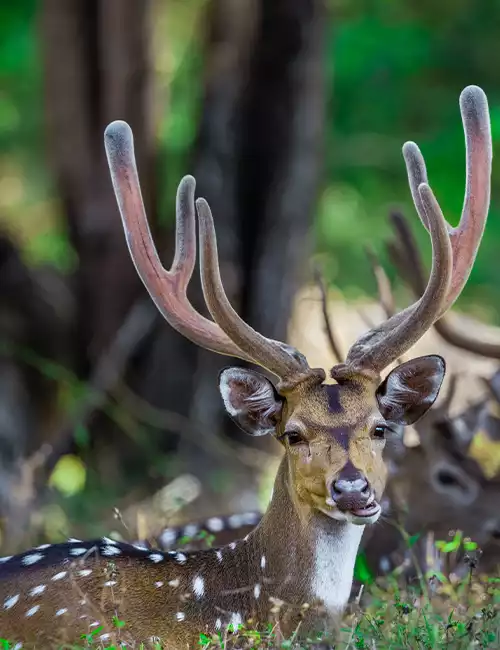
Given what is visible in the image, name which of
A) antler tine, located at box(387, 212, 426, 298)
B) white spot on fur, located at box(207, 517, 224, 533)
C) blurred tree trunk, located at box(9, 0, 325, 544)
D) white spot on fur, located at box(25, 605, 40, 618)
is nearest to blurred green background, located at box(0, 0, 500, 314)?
blurred tree trunk, located at box(9, 0, 325, 544)

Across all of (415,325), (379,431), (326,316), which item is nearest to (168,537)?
(326,316)

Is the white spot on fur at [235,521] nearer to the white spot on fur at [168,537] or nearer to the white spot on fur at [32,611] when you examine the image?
the white spot on fur at [168,537]

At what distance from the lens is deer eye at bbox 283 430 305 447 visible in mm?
4684

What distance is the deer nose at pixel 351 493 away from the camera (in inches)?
173

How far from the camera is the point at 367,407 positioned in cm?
473

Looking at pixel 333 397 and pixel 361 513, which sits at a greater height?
pixel 333 397

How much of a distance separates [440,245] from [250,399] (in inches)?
35.1

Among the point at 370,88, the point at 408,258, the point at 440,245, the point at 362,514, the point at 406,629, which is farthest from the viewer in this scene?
the point at 370,88

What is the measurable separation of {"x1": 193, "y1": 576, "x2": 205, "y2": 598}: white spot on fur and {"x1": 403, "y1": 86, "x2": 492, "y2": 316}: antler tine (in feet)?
4.36

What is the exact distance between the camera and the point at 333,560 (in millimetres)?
4703

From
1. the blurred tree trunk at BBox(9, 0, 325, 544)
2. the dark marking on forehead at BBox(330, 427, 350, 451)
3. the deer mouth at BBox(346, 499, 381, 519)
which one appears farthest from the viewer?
the blurred tree trunk at BBox(9, 0, 325, 544)

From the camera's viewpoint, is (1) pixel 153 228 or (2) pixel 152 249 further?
(1) pixel 153 228

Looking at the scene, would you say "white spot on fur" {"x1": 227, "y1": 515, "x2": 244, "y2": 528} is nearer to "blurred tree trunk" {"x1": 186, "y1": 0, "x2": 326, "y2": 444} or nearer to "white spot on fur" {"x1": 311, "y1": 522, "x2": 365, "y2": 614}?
"white spot on fur" {"x1": 311, "y1": 522, "x2": 365, "y2": 614}

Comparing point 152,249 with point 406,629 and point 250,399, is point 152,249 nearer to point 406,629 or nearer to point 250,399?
point 250,399
